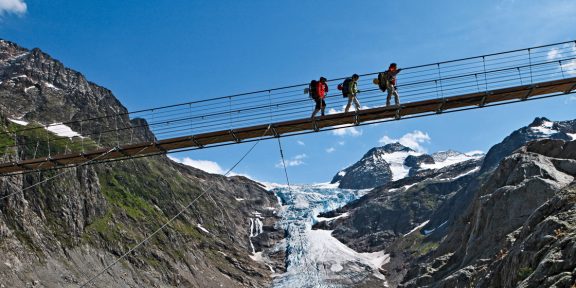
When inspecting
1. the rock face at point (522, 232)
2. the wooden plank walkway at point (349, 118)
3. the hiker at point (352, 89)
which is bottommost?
the rock face at point (522, 232)

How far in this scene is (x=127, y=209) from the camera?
610 ft

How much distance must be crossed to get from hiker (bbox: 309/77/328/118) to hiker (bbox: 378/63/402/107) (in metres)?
2.65

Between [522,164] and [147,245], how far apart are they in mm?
129149

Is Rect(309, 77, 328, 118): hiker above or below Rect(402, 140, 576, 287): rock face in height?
above

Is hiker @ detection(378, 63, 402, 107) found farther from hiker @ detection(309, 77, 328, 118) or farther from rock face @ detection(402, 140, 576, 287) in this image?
rock face @ detection(402, 140, 576, 287)

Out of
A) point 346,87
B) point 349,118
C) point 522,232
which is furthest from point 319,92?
point 522,232

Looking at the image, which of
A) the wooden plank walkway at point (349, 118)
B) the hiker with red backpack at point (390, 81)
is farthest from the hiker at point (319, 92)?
the hiker with red backpack at point (390, 81)

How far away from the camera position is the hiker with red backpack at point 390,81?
2825 cm

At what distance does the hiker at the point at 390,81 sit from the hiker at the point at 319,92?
2649mm

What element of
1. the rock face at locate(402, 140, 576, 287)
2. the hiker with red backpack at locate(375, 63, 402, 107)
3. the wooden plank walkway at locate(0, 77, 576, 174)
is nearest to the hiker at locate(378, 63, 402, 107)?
the hiker with red backpack at locate(375, 63, 402, 107)

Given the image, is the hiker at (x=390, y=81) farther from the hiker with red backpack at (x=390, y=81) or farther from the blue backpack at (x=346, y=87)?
the blue backpack at (x=346, y=87)

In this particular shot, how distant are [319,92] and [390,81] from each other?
340 cm

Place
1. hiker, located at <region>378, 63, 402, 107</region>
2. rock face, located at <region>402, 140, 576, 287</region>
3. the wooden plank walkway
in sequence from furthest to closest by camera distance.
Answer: hiker, located at <region>378, 63, 402, 107</region> → the wooden plank walkway → rock face, located at <region>402, 140, 576, 287</region>

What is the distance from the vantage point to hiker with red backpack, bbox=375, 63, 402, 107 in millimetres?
28250
